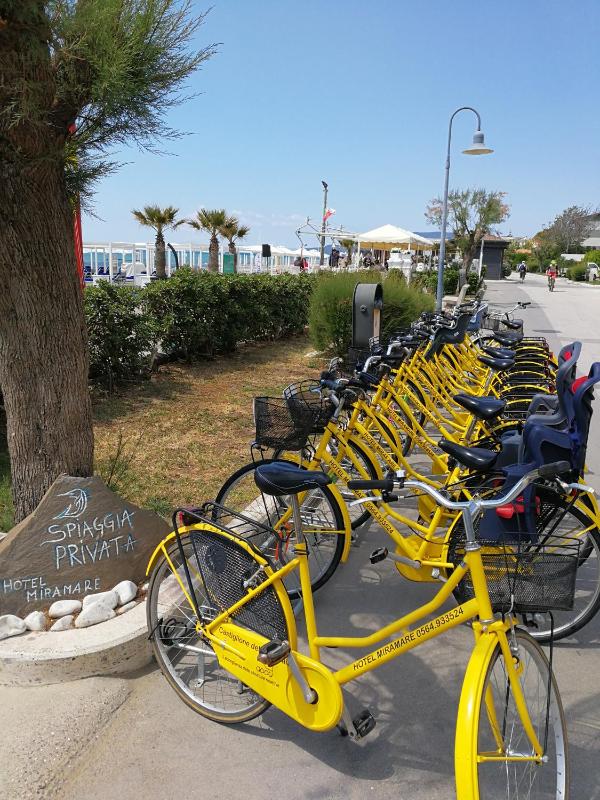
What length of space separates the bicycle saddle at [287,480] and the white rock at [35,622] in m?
1.41

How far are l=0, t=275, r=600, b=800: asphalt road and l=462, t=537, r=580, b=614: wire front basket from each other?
72 centimetres

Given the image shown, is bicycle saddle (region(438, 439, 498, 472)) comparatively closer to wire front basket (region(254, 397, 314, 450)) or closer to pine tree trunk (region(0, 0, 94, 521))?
wire front basket (region(254, 397, 314, 450))

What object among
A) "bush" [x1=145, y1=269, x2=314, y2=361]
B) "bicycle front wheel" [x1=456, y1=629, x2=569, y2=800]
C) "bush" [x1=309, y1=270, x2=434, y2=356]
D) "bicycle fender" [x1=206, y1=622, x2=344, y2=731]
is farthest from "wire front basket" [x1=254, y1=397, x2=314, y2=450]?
"bush" [x1=309, y1=270, x2=434, y2=356]

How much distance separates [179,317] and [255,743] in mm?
6943

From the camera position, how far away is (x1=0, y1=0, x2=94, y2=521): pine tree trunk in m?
2.82

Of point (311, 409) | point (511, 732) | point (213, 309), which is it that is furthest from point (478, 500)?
point (213, 309)

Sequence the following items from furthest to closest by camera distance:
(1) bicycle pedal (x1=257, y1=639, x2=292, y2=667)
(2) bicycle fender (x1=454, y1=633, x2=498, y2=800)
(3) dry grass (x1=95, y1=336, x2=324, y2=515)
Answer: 1. (3) dry grass (x1=95, y1=336, x2=324, y2=515)
2. (1) bicycle pedal (x1=257, y1=639, x2=292, y2=667)
3. (2) bicycle fender (x1=454, y1=633, x2=498, y2=800)

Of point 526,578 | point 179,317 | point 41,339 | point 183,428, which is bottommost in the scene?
point 183,428

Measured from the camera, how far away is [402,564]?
118 inches

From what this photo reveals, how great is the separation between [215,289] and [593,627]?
23.9 ft

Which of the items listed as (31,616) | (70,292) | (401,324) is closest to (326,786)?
(31,616)

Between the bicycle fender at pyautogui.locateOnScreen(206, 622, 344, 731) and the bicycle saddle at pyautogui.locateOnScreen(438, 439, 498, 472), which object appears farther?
the bicycle saddle at pyautogui.locateOnScreen(438, 439, 498, 472)

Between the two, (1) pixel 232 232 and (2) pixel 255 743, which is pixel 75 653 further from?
(1) pixel 232 232

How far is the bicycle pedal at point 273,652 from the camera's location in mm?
2125
